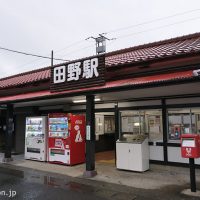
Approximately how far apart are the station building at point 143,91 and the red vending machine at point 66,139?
3.57ft

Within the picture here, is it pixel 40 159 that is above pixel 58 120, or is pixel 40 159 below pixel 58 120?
below

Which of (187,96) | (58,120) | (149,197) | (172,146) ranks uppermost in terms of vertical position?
(187,96)

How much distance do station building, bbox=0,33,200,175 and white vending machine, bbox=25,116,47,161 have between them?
91 centimetres

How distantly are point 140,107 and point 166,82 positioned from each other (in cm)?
402

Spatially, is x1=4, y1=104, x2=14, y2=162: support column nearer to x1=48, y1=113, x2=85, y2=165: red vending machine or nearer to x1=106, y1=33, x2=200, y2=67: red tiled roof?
x1=48, y1=113, x2=85, y2=165: red vending machine

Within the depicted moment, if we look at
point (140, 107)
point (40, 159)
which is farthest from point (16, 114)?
point (140, 107)

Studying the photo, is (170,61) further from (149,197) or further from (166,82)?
(149,197)

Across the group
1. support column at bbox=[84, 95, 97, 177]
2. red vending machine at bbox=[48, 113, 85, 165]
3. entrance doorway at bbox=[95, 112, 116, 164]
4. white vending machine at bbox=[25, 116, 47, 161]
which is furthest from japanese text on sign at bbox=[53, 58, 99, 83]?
entrance doorway at bbox=[95, 112, 116, 164]

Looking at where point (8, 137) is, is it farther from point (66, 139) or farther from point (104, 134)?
point (104, 134)

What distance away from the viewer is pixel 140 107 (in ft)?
34.9

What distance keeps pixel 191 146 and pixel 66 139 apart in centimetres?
546

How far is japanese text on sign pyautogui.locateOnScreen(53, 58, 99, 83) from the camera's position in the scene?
29.4ft

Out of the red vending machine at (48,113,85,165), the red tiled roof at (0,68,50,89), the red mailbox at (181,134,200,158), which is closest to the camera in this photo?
the red mailbox at (181,134,200,158)

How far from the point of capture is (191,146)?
6629 millimetres
